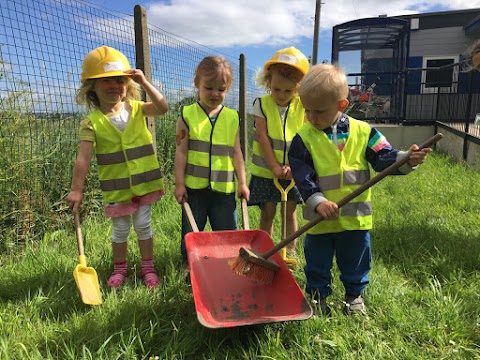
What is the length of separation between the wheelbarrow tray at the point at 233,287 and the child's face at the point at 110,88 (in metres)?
1.07

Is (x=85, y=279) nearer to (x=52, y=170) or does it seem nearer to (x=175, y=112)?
(x=52, y=170)

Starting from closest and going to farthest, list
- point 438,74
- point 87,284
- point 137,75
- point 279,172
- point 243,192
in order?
1. point 87,284
2. point 137,75
3. point 243,192
4. point 279,172
5. point 438,74

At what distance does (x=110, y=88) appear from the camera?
2.71 m

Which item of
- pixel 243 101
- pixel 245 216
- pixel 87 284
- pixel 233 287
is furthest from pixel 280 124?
pixel 243 101

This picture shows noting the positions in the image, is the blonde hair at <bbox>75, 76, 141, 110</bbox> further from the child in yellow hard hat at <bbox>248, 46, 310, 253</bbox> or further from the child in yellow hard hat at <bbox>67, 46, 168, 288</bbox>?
the child in yellow hard hat at <bbox>248, 46, 310, 253</bbox>

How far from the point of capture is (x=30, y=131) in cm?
352

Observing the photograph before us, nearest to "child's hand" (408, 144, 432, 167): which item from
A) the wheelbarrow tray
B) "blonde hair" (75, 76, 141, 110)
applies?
the wheelbarrow tray

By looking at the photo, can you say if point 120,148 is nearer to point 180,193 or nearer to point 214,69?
point 180,193

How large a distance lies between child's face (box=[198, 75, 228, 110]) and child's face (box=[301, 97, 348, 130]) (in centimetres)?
78

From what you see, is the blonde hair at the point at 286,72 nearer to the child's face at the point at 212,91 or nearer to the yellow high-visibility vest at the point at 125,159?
the child's face at the point at 212,91

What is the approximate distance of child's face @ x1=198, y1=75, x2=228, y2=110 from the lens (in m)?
2.77

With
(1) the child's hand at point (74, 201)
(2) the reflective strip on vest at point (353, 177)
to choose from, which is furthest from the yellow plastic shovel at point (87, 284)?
(2) the reflective strip on vest at point (353, 177)

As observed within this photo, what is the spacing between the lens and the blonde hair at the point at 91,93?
2.71m

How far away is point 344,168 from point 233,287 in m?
0.96
